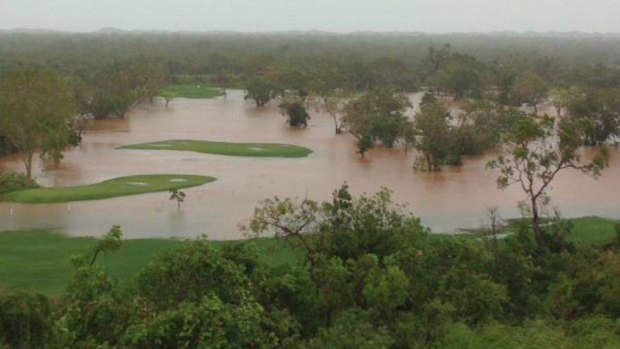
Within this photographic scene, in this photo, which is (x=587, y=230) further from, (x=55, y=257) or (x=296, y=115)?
(x=296, y=115)

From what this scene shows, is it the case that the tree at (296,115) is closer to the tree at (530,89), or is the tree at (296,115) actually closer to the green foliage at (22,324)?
the tree at (530,89)

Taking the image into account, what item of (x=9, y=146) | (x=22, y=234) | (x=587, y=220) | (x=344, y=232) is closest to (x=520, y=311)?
(x=344, y=232)

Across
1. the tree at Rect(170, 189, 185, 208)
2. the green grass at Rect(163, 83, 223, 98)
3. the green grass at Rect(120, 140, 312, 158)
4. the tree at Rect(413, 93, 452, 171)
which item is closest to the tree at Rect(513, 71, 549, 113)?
the tree at Rect(413, 93, 452, 171)

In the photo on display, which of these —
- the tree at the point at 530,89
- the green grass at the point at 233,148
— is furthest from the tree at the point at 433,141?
the tree at the point at 530,89

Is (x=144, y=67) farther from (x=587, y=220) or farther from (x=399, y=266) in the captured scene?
(x=399, y=266)

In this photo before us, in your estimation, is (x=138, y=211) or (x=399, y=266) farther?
(x=138, y=211)

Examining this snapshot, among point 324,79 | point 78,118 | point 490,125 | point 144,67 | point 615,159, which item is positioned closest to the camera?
point 615,159

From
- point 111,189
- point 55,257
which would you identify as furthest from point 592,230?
point 111,189
